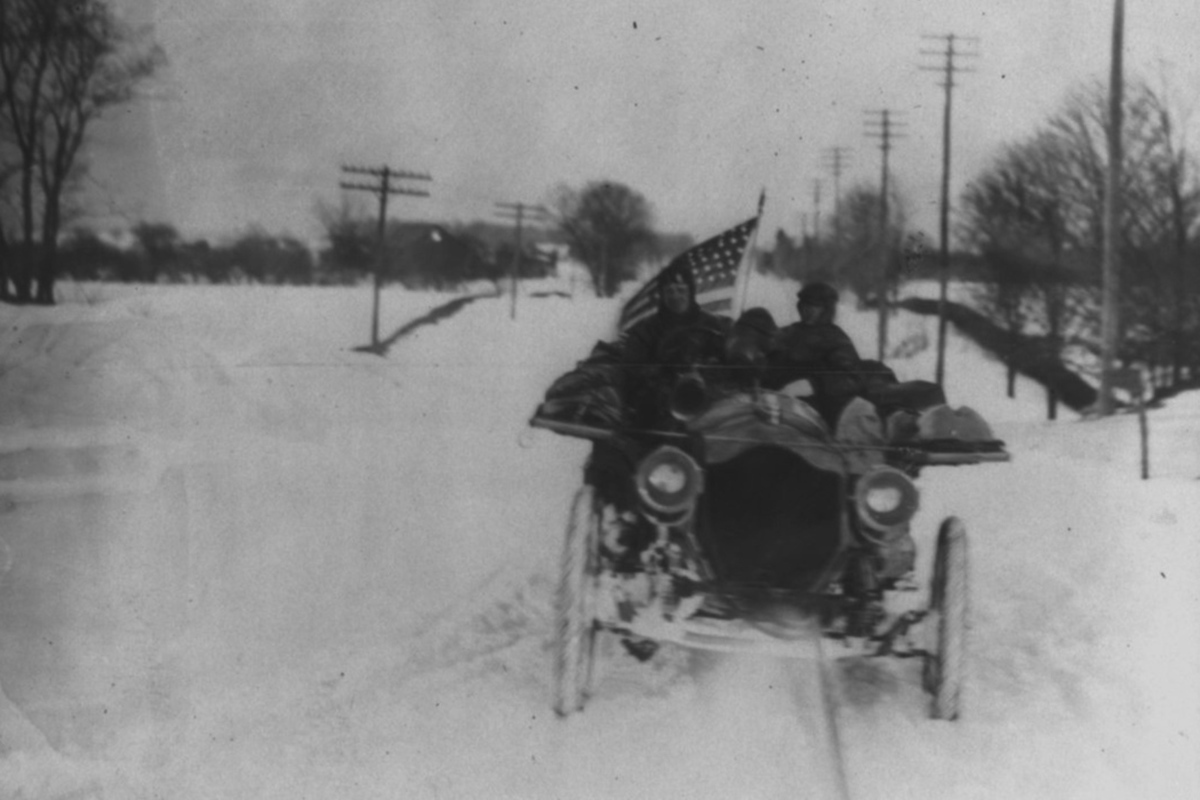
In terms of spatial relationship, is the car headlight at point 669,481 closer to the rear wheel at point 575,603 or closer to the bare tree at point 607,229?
the rear wheel at point 575,603

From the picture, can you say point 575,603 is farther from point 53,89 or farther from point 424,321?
point 53,89

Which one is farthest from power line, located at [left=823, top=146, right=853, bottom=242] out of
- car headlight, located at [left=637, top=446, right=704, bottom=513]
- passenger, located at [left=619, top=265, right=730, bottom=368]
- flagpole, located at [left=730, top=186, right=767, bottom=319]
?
car headlight, located at [left=637, top=446, right=704, bottom=513]

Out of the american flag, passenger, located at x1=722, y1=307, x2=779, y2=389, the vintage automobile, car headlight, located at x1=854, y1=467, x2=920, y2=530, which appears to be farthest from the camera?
the american flag

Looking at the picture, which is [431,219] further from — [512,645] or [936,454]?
[936,454]

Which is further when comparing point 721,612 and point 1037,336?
point 1037,336

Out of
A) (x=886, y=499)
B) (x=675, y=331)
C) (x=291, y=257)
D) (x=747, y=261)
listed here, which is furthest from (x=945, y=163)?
(x=291, y=257)

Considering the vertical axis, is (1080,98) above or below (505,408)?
above

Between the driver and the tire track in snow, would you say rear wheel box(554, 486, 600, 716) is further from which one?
the tire track in snow

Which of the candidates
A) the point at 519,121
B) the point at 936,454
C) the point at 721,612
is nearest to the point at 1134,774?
the point at 936,454
